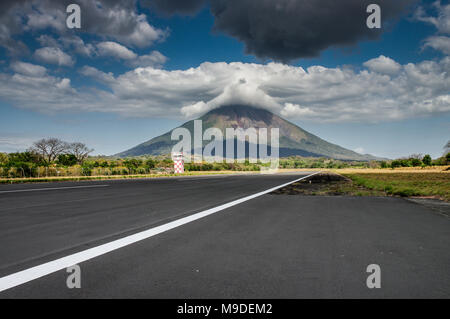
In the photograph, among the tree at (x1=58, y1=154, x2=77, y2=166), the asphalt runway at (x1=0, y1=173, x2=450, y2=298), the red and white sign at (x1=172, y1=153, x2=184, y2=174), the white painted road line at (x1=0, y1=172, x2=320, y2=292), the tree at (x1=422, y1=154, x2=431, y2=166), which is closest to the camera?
the asphalt runway at (x1=0, y1=173, x2=450, y2=298)

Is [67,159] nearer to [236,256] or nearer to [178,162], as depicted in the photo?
[178,162]

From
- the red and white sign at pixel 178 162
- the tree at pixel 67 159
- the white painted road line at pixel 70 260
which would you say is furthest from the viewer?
the tree at pixel 67 159

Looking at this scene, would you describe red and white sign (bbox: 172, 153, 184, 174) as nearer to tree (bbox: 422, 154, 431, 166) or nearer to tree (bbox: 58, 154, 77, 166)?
tree (bbox: 58, 154, 77, 166)

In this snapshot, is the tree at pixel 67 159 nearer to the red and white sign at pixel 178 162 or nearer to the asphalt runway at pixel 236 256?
the red and white sign at pixel 178 162

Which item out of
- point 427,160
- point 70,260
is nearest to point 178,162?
point 70,260

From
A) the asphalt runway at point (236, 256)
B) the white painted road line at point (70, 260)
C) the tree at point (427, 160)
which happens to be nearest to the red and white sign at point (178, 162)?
the asphalt runway at point (236, 256)

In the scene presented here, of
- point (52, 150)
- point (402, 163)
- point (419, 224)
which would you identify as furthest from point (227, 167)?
point (419, 224)

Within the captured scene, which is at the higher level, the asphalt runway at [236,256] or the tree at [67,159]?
the tree at [67,159]

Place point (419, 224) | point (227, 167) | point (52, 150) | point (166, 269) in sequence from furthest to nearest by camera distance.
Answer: point (227, 167) → point (52, 150) → point (419, 224) → point (166, 269)

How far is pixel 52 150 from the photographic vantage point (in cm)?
7819

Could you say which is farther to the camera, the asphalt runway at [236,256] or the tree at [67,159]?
the tree at [67,159]

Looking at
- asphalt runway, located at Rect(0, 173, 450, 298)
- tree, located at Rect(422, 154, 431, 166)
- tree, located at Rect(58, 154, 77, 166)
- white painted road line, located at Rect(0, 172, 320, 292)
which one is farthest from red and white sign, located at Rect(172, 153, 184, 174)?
tree, located at Rect(422, 154, 431, 166)
